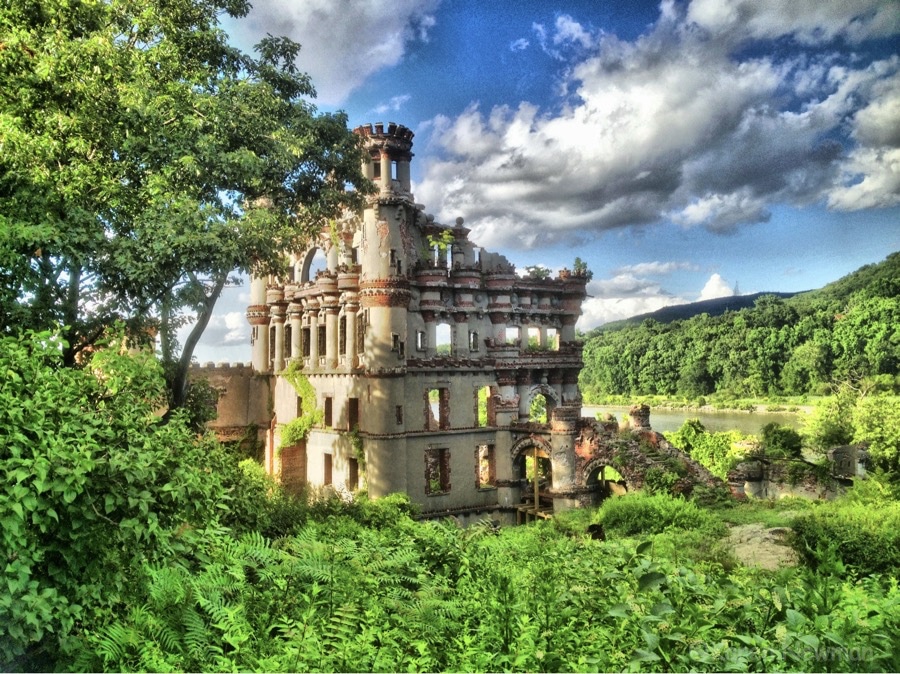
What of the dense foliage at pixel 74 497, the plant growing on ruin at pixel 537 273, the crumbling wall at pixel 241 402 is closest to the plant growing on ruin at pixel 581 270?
the plant growing on ruin at pixel 537 273

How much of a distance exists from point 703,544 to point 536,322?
49.9ft

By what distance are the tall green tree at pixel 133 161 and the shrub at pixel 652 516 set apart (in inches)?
443

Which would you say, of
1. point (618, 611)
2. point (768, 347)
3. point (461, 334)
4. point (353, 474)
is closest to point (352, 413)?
point (353, 474)

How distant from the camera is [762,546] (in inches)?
559

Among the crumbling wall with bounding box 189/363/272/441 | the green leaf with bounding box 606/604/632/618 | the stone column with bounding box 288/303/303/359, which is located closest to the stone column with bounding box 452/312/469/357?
the stone column with bounding box 288/303/303/359

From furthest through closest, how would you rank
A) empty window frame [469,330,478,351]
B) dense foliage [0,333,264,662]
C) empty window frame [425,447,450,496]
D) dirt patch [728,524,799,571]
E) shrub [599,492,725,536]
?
1. empty window frame [469,330,478,351]
2. empty window frame [425,447,450,496]
3. shrub [599,492,725,536]
4. dirt patch [728,524,799,571]
5. dense foliage [0,333,264,662]

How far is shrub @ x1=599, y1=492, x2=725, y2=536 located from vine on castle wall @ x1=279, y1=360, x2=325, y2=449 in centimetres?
1156

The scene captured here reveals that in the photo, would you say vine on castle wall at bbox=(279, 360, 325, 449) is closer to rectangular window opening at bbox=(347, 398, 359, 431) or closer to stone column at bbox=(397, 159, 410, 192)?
rectangular window opening at bbox=(347, 398, 359, 431)

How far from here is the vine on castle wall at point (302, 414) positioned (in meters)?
24.5

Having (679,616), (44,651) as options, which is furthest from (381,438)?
(679,616)

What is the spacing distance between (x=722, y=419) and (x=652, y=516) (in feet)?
100

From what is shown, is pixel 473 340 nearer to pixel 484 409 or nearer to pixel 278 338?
pixel 484 409

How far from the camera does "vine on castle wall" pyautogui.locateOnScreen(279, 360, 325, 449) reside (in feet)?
80.3

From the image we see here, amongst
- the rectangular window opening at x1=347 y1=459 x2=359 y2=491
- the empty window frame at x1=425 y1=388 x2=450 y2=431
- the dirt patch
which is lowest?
the dirt patch
